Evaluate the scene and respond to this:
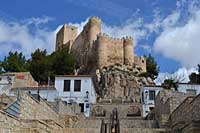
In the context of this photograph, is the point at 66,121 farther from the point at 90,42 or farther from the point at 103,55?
the point at 90,42

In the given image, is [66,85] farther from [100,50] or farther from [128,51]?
[128,51]

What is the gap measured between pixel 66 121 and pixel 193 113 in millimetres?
7443

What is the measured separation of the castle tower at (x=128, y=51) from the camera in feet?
154

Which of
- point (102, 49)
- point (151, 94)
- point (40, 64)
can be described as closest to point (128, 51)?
point (102, 49)

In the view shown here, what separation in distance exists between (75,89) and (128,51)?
18.6 metres

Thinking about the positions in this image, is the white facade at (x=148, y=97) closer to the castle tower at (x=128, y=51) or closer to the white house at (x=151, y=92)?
the white house at (x=151, y=92)

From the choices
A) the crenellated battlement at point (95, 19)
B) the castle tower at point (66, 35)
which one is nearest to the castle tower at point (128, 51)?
the crenellated battlement at point (95, 19)

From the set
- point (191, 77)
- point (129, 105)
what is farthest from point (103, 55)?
point (129, 105)

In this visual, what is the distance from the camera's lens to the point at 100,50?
4703cm

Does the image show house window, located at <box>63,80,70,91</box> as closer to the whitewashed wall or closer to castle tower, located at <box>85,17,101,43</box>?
the whitewashed wall

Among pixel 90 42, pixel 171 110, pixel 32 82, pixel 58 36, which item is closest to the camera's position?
pixel 171 110

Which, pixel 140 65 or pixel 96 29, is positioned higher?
pixel 96 29

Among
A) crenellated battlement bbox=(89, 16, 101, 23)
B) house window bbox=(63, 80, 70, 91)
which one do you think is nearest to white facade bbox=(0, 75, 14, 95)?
house window bbox=(63, 80, 70, 91)

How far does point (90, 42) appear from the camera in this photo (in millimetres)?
50094
